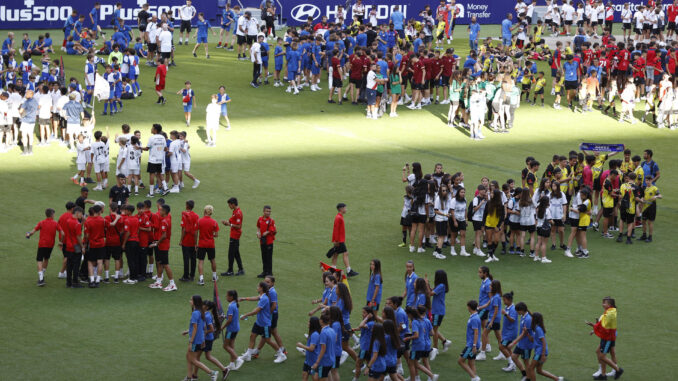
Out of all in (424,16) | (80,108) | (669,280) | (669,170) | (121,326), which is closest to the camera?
(121,326)

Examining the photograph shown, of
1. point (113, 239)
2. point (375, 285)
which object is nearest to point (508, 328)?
point (375, 285)

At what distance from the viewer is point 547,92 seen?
3806 centimetres

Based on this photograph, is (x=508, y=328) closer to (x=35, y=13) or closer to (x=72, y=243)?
(x=72, y=243)

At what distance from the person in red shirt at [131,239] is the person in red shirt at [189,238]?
880 millimetres

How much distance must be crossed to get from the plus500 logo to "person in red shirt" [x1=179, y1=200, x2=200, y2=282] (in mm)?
27447

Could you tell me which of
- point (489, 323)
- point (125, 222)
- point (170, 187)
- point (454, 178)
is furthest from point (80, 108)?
point (489, 323)

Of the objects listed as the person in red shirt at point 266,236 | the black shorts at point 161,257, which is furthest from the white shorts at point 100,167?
the person in red shirt at point 266,236

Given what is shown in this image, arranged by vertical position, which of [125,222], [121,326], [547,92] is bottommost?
[121,326]

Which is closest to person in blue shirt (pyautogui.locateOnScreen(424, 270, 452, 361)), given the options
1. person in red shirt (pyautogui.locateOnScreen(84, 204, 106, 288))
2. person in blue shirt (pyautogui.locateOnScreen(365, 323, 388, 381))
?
person in blue shirt (pyautogui.locateOnScreen(365, 323, 388, 381))

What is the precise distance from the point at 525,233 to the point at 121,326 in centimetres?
1026

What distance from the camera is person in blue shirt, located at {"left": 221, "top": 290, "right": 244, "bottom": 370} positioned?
14.7 metres

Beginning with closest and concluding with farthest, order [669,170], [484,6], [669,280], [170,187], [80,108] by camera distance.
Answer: [669,280] < [170,187] < [80,108] < [669,170] < [484,6]

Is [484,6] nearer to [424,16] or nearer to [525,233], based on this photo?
[424,16]

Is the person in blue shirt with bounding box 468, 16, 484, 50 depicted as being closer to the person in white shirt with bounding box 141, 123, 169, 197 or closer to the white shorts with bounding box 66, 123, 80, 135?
the white shorts with bounding box 66, 123, 80, 135
